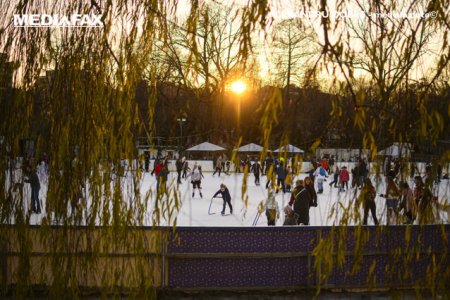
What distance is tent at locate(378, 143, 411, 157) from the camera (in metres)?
2.09

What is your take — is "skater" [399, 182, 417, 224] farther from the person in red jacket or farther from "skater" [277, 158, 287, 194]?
"skater" [277, 158, 287, 194]

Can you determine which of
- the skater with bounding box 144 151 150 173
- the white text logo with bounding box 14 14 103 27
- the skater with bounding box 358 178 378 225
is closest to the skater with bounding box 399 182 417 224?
the skater with bounding box 358 178 378 225

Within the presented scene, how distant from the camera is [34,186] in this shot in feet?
9.34

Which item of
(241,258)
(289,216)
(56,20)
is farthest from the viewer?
(289,216)

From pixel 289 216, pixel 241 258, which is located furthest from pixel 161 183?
pixel 289 216

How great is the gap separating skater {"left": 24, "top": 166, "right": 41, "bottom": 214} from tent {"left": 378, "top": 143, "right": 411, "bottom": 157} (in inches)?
69.5

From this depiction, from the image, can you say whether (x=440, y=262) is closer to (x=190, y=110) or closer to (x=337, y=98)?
(x=337, y=98)

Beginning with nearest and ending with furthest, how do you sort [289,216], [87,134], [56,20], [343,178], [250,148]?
[343,178]
[250,148]
[87,134]
[56,20]
[289,216]

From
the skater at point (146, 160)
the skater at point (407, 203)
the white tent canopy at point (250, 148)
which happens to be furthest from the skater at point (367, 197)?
the skater at point (146, 160)

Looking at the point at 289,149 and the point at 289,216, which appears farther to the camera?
the point at 289,216

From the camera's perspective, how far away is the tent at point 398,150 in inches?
82.4

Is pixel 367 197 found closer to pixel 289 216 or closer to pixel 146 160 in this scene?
pixel 146 160

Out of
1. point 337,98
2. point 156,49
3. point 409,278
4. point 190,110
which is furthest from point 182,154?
point 409,278

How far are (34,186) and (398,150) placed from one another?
1.96 meters
